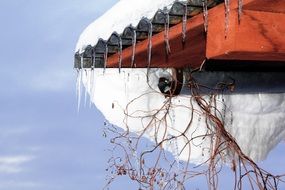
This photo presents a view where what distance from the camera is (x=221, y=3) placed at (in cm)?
275

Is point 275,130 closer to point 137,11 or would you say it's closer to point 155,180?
point 155,180

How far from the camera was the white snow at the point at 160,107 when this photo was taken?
4.18 m

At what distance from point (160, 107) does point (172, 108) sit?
9cm

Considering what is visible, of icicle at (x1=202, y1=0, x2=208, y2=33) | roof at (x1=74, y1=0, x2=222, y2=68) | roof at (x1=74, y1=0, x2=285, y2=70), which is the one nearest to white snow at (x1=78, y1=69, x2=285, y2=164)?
roof at (x1=74, y1=0, x2=222, y2=68)

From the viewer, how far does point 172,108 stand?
168 inches

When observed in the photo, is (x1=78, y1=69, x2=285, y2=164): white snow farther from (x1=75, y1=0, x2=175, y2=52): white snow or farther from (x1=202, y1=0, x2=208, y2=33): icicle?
(x1=202, y1=0, x2=208, y2=33): icicle

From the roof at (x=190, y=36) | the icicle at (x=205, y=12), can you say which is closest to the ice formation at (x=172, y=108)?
the roof at (x=190, y=36)

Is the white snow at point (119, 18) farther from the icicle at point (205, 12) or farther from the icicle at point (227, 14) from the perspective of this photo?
the icicle at point (227, 14)

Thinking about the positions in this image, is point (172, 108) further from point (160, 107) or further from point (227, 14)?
point (227, 14)

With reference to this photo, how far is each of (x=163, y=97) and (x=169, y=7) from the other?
1457mm

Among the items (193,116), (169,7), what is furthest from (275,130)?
(169,7)

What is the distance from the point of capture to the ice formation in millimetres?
4160

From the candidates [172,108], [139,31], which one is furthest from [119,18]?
[172,108]

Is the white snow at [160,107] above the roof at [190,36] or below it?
below
